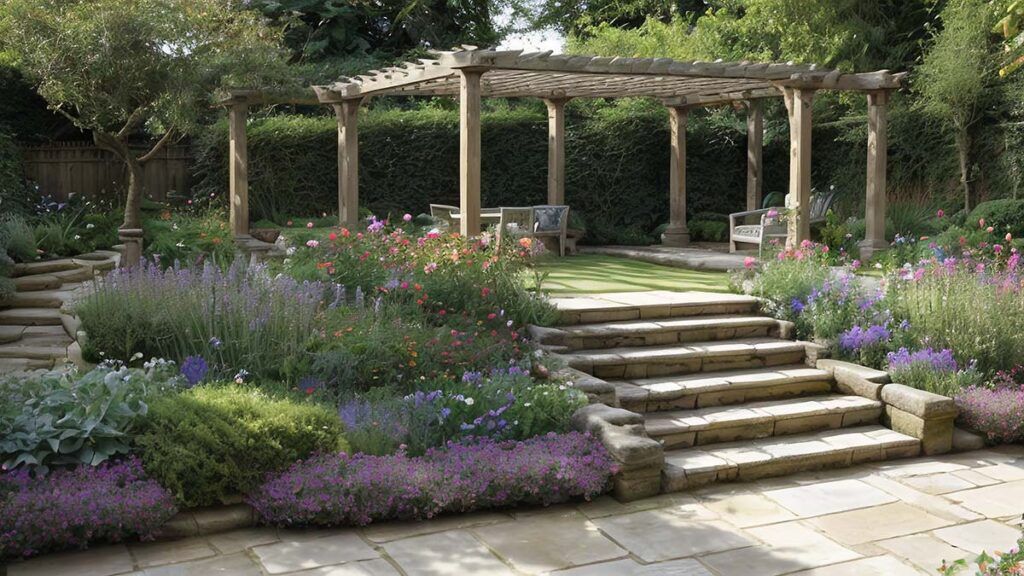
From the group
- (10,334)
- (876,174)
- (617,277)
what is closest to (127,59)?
(10,334)

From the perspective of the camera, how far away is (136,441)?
14.8 ft

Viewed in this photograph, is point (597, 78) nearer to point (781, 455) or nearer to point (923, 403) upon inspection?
point (923, 403)

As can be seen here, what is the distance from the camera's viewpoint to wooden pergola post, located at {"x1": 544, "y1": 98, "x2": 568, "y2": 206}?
1293 cm

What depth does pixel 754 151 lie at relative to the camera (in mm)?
13992

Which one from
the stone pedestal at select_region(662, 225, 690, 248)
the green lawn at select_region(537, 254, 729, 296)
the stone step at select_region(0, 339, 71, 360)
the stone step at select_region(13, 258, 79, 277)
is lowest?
the stone step at select_region(0, 339, 71, 360)

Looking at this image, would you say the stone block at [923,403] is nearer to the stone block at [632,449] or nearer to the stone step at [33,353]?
the stone block at [632,449]

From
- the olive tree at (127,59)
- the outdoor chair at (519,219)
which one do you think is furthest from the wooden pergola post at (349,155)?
the outdoor chair at (519,219)

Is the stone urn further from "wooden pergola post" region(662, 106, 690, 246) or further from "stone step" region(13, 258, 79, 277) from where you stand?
"wooden pergola post" region(662, 106, 690, 246)

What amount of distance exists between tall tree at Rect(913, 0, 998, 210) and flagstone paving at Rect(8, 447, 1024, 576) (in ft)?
29.0

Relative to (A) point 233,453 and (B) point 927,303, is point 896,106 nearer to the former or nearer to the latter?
(B) point 927,303

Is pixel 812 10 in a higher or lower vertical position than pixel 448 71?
higher

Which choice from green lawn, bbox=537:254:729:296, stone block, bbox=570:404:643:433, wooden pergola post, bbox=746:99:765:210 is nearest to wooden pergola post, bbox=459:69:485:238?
green lawn, bbox=537:254:729:296

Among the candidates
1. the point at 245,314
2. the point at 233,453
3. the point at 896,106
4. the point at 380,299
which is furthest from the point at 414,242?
the point at 896,106

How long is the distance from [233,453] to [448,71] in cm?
503
